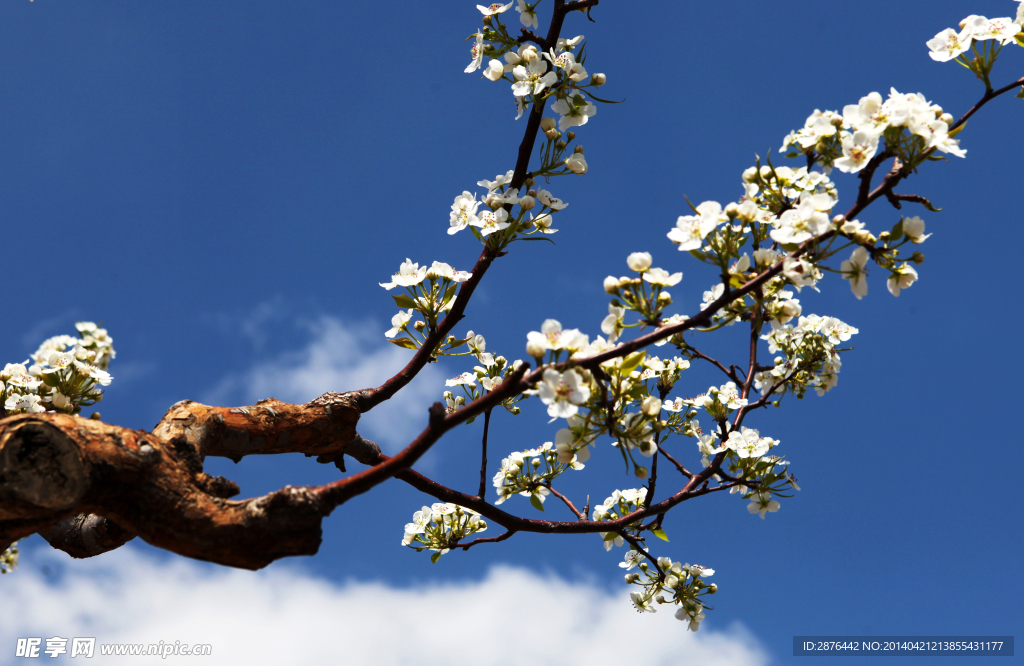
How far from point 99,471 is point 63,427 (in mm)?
204

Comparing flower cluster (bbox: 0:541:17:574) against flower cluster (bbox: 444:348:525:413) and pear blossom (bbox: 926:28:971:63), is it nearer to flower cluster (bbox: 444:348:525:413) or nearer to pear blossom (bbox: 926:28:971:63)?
flower cluster (bbox: 444:348:525:413)

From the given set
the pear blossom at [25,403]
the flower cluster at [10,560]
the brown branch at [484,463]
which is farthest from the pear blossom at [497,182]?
the flower cluster at [10,560]

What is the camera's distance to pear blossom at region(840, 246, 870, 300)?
2.33 m

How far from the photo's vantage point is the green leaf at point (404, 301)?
3.59 meters

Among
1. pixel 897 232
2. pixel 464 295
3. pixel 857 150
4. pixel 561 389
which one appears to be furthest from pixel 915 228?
pixel 464 295

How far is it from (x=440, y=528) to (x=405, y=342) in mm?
1231

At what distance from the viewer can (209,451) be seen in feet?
11.1

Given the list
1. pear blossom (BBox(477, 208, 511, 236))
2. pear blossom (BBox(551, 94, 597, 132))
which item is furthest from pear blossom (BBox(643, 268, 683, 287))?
pear blossom (BBox(551, 94, 597, 132))

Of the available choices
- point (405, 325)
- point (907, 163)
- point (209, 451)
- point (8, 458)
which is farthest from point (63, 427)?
point (907, 163)

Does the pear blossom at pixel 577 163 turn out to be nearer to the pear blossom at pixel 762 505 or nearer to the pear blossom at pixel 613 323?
the pear blossom at pixel 613 323

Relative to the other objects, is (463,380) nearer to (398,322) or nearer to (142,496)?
(398,322)

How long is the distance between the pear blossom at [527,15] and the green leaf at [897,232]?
90.1 inches

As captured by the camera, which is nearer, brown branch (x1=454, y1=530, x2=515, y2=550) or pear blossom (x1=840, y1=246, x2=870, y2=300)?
pear blossom (x1=840, y1=246, x2=870, y2=300)

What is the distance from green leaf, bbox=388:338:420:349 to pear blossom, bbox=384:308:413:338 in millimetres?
42
